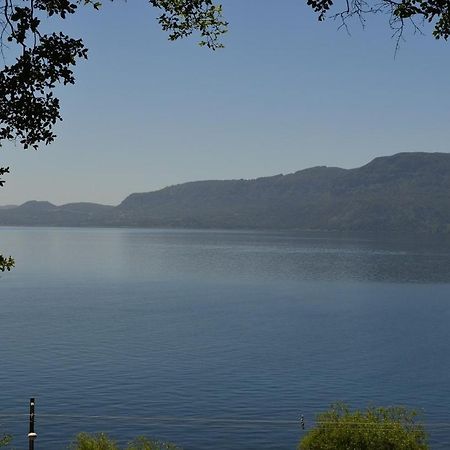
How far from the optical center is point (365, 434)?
54.8 meters

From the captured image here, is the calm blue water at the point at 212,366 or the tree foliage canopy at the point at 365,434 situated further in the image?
the calm blue water at the point at 212,366

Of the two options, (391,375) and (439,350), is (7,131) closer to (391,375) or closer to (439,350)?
(391,375)

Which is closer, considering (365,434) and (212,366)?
(365,434)

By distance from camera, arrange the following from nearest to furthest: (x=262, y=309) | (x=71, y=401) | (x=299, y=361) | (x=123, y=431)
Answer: (x=123, y=431), (x=71, y=401), (x=299, y=361), (x=262, y=309)

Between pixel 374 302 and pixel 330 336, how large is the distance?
57095mm

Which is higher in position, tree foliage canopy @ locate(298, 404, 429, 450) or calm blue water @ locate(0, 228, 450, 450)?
tree foliage canopy @ locate(298, 404, 429, 450)

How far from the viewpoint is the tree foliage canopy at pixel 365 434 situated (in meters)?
54.2

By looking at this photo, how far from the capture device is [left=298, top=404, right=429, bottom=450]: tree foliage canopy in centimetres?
5419

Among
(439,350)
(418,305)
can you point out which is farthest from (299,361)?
(418,305)

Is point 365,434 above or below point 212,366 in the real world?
above

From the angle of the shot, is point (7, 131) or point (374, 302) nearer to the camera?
point (7, 131)

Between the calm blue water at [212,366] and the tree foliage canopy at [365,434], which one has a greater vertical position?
the tree foliage canopy at [365,434]

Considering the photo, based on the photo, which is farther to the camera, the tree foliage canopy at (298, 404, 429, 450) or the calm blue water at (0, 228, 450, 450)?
the calm blue water at (0, 228, 450, 450)

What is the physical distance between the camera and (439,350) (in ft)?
386
